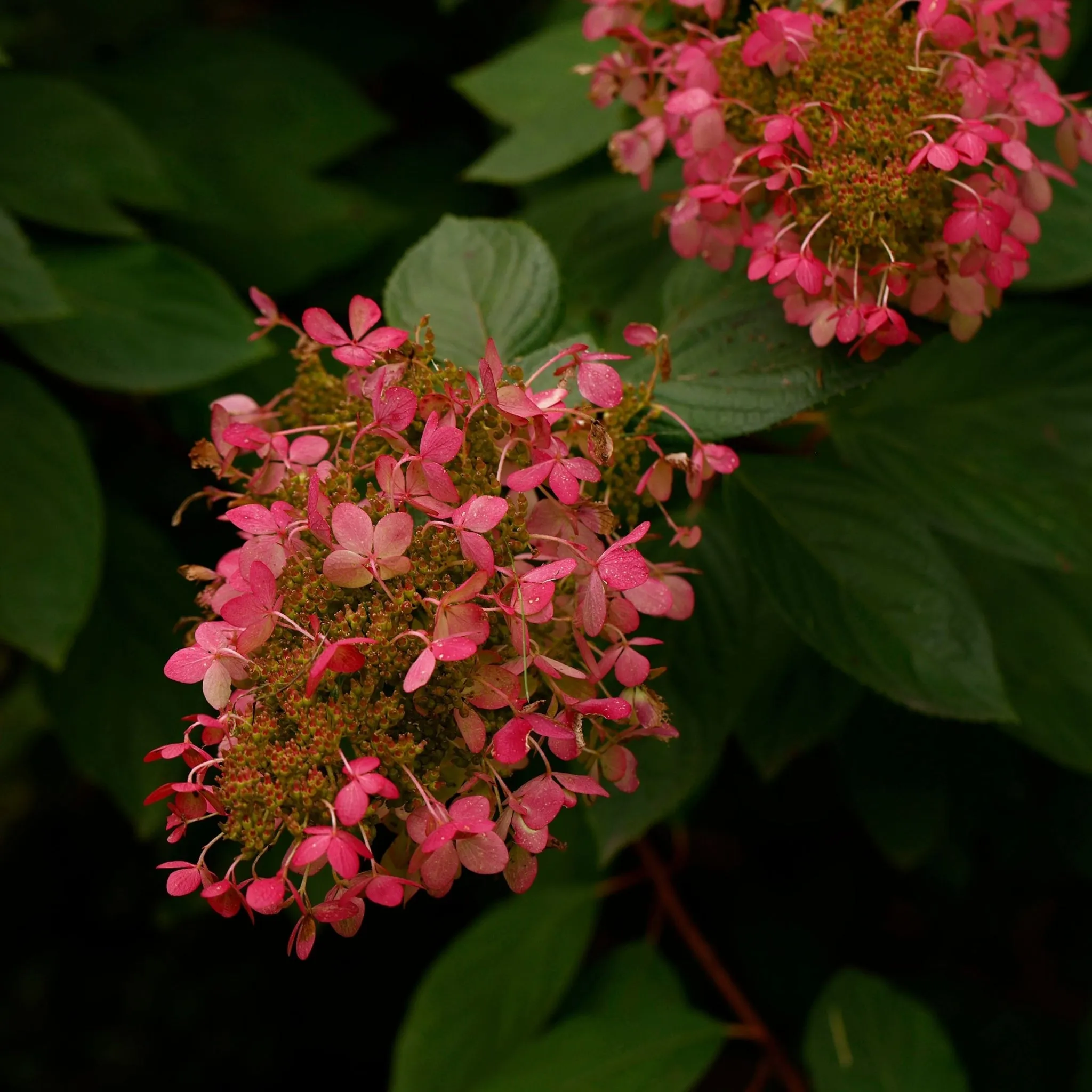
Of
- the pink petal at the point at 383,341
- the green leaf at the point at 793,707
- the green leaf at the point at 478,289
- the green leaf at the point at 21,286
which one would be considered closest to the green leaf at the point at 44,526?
the green leaf at the point at 21,286

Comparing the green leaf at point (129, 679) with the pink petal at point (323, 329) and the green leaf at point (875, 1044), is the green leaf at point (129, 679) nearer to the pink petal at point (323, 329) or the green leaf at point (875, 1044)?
the pink petal at point (323, 329)

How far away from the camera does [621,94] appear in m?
1.09

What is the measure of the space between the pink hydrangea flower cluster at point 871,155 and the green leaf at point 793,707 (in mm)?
572

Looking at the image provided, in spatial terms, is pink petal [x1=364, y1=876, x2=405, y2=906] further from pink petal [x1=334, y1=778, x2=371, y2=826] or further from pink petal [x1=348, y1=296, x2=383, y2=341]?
pink petal [x1=348, y1=296, x2=383, y2=341]

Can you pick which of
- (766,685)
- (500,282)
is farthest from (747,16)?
(766,685)

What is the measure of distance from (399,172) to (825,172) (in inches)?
53.7

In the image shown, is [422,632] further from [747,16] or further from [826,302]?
[747,16]

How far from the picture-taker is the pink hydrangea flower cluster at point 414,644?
65 cm

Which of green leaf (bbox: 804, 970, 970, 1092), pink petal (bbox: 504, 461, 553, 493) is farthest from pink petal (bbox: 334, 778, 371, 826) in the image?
green leaf (bbox: 804, 970, 970, 1092)

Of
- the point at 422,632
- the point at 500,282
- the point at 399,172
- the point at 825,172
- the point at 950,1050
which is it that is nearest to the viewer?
the point at 422,632

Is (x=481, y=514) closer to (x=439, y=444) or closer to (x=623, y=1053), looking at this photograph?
(x=439, y=444)

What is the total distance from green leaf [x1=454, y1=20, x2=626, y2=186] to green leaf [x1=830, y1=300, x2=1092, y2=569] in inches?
20.2

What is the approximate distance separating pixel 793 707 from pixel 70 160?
4.29 feet

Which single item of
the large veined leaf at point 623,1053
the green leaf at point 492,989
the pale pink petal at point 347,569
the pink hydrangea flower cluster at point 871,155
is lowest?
the green leaf at point 492,989
